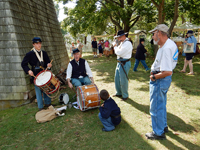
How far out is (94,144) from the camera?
304 cm

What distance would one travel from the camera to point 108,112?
10.4 feet

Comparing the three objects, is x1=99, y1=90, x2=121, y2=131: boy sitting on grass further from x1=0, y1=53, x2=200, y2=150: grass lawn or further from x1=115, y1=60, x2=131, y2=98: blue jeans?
x1=115, y1=60, x2=131, y2=98: blue jeans

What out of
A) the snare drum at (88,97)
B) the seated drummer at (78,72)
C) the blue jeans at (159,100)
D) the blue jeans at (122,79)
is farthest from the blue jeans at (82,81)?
the blue jeans at (159,100)

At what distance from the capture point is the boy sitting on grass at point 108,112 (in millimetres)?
3201

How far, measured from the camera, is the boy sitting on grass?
3.20 m

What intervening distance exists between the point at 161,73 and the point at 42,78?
3.12m

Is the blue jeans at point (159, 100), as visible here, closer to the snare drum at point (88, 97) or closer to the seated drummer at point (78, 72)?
the snare drum at point (88, 97)

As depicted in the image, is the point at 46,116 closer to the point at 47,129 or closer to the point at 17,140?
the point at 47,129

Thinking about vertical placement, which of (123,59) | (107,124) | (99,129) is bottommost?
(99,129)

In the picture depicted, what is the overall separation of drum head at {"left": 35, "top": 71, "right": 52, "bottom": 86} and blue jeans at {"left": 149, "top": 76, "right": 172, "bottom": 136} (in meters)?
2.77

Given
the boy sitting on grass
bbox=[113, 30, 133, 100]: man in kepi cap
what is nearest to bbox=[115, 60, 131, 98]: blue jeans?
bbox=[113, 30, 133, 100]: man in kepi cap

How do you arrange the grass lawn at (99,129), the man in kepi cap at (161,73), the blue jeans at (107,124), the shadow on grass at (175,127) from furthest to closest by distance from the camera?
the blue jeans at (107,124)
the grass lawn at (99,129)
the shadow on grass at (175,127)
the man in kepi cap at (161,73)

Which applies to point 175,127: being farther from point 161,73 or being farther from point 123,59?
point 123,59

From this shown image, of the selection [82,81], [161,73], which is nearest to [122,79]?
[82,81]
